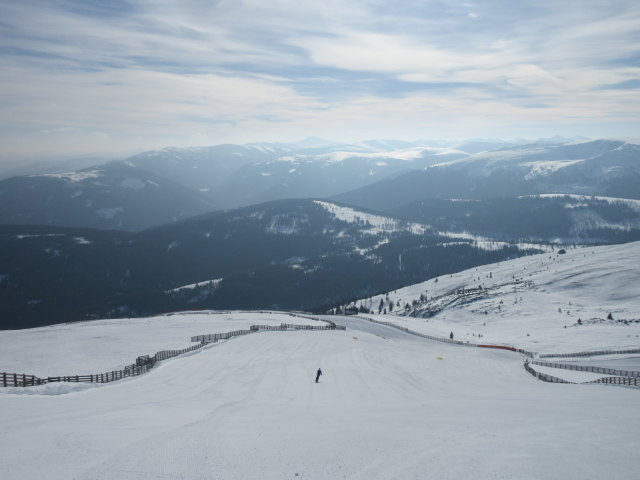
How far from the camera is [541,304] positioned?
396ft

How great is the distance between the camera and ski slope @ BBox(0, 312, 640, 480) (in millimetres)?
17516

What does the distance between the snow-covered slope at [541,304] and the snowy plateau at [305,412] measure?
35.4 ft

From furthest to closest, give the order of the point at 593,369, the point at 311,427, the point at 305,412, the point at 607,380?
the point at 593,369 < the point at 607,380 < the point at 305,412 < the point at 311,427

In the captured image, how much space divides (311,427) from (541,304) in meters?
116

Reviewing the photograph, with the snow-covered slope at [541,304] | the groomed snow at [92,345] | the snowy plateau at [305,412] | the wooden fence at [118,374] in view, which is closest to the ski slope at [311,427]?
the snowy plateau at [305,412]

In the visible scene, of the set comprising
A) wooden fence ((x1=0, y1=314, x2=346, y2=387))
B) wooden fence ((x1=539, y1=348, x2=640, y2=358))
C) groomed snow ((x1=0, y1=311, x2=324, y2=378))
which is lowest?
wooden fence ((x1=539, y1=348, x2=640, y2=358))

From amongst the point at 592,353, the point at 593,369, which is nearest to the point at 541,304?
the point at 592,353

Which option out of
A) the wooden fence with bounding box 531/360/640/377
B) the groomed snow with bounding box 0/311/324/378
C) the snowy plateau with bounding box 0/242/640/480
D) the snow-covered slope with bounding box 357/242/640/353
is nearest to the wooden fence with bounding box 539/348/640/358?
the snowy plateau with bounding box 0/242/640/480

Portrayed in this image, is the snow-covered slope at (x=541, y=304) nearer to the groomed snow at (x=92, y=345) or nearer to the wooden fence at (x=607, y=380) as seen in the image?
the wooden fence at (x=607, y=380)

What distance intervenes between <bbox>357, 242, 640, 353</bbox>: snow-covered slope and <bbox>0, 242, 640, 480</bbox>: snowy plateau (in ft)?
35.4

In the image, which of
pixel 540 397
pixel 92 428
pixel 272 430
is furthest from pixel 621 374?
pixel 92 428

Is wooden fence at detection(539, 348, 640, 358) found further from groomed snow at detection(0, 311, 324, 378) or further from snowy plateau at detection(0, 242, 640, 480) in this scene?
groomed snow at detection(0, 311, 324, 378)

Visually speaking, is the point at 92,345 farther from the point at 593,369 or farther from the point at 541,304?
the point at 541,304

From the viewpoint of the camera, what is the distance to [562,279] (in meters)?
145
